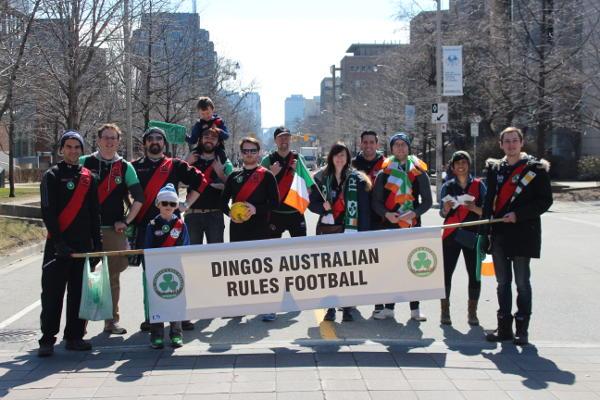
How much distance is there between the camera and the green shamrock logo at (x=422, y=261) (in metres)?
6.45

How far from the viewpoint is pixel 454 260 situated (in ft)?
23.6

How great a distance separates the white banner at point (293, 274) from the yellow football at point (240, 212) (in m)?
0.84

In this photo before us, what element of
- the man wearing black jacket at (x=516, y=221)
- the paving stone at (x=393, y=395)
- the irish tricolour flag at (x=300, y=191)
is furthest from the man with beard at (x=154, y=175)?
the man wearing black jacket at (x=516, y=221)

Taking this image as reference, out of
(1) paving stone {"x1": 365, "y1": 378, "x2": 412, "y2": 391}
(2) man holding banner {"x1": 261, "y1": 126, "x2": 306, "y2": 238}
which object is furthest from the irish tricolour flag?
(1) paving stone {"x1": 365, "y1": 378, "x2": 412, "y2": 391}

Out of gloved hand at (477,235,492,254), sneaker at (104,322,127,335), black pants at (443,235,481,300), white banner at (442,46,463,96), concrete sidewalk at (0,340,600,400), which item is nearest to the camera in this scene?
concrete sidewalk at (0,340,600,400)

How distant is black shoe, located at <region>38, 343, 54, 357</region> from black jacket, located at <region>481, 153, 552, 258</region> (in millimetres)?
4220

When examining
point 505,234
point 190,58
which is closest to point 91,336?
point 505,234

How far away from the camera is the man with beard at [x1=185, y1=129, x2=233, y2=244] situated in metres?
7.68

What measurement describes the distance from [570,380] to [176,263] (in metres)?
3.43

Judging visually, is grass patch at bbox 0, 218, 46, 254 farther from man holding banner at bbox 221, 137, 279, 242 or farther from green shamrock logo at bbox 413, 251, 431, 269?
green shamrock logo at bbox 413, 251, 431, 269

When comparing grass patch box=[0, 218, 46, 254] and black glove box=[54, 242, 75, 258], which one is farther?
grass patch box=[0, 218, 46, 254]

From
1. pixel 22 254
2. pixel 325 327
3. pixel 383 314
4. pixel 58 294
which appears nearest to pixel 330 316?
pixel 325 327

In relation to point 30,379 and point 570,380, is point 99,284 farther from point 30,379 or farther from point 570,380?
point 570,380

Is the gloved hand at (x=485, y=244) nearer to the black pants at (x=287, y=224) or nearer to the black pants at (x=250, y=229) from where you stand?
the black pants at (x=287, y=224)
